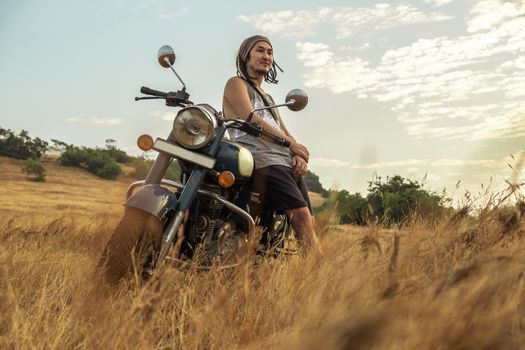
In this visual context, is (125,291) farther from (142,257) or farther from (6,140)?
(6,140)

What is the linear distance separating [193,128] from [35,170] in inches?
697

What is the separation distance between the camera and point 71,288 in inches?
124

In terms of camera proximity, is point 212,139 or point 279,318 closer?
point 279,318

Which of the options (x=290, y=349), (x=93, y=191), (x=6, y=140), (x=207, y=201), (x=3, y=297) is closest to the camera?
(x=290, y=349)

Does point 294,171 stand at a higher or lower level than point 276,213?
higher

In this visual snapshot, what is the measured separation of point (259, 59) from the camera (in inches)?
166

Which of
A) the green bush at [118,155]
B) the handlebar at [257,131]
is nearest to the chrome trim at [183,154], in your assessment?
the handlebar at [257,131]

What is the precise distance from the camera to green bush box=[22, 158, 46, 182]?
18.6 meters

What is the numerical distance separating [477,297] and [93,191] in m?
16.8

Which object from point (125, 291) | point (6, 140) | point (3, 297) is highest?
point (125, 291)

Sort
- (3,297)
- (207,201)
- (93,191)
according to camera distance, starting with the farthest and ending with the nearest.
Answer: (93,191)
(207,201)
(3,297)

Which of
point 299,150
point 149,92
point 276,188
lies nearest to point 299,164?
point 299,150

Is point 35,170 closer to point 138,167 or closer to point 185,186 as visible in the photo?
point 138,167

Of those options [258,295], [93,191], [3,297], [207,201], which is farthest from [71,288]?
[93,191]
